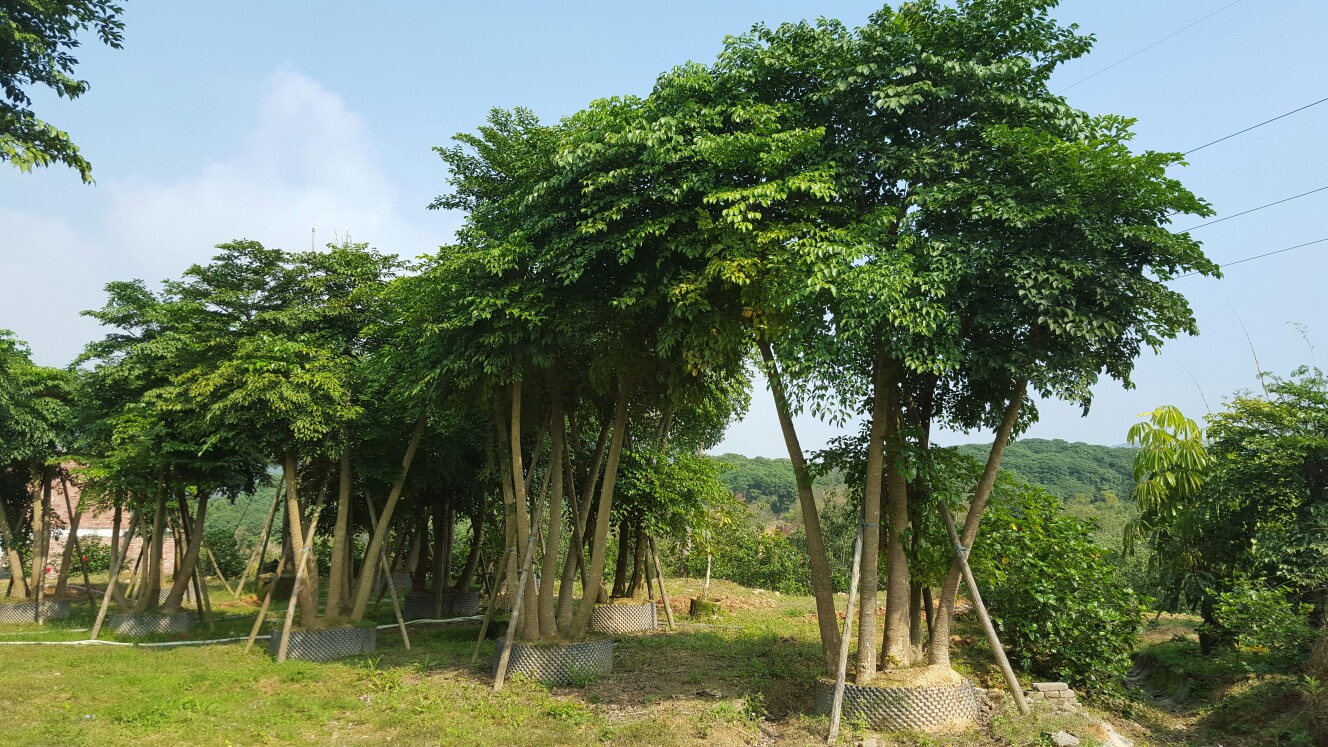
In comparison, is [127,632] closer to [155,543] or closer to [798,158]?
[155,543]

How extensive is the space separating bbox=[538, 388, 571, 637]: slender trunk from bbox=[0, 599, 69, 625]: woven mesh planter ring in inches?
543

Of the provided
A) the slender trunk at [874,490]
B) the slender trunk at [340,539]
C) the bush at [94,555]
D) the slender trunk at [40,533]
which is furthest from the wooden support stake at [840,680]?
the bush at [94,555]

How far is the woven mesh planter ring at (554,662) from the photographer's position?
34.4 ft

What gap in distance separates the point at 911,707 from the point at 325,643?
8.76 m

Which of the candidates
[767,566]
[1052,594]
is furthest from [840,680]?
[767,566]

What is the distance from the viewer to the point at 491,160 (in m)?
11.6

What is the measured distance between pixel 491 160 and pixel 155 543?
11141mm

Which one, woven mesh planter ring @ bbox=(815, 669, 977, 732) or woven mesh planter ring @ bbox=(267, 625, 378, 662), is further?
woven mesh planter ring @ bbox=(267, 625, 378, 662)

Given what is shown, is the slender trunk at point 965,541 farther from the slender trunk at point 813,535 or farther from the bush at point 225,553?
the bush at point 225,553

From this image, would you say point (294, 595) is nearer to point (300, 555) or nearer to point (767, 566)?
point (300, 555)

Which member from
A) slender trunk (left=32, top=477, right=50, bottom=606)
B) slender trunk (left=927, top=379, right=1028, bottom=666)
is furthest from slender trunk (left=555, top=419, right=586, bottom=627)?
slender trunk (left=32, top=477, right=50, bottom=606)

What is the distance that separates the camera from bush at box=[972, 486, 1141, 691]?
33.9 feet

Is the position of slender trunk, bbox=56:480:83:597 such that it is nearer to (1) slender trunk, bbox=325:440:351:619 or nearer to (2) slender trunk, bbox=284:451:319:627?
(2) slender trunk, bbox=284:451:319:627

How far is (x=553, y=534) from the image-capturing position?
453 inches
